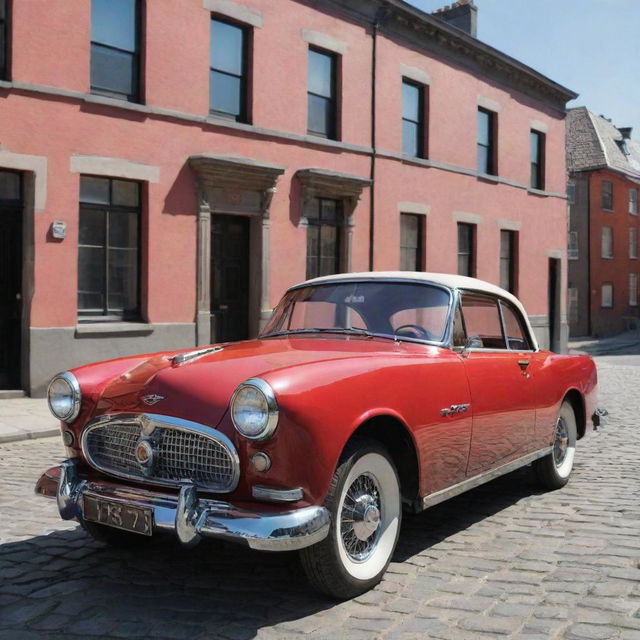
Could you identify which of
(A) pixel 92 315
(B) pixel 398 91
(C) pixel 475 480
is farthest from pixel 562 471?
(B) pixel 398 91

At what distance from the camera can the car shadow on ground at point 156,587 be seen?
3.51 meters

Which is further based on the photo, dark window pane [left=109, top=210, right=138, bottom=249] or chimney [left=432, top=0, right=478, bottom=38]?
chimney [left=432, top=0, right=478, bottom=38]

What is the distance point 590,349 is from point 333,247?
1829cm

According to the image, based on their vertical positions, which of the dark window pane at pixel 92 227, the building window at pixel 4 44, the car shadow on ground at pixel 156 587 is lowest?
the car shadow on ground at pixel 156 587

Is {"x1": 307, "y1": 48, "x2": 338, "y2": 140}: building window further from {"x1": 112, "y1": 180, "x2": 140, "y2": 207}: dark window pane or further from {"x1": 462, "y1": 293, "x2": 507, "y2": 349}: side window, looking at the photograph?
{"x1": 462, "y1": 293, "x2": 507, "y2": 349}: side window

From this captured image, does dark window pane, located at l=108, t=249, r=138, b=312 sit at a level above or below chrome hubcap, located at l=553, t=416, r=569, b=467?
above

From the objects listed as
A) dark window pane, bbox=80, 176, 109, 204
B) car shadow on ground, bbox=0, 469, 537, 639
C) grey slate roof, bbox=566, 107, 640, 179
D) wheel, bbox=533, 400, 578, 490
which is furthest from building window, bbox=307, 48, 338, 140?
grey slate roof, bbox=566, 107, 640, 179

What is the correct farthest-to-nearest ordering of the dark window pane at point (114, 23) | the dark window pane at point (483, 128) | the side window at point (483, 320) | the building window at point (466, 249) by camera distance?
the dark window pane at point (483, 128) < the building window at point (466, 249) < the dark window pane at point (114, 23) < the side window at point (483, 320)

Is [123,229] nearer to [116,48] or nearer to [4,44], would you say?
[116,48]

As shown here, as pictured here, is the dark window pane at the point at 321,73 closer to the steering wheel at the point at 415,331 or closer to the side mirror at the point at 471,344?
the side mirror at the point at 471,344

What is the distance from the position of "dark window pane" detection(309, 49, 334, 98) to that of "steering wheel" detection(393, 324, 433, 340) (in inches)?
463

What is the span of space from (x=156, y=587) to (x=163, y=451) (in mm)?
758

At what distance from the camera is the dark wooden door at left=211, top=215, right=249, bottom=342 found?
14211 millimetres

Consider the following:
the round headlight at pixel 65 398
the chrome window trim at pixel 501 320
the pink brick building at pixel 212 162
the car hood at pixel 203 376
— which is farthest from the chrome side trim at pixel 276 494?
the pink brick building at pixel 212 162
